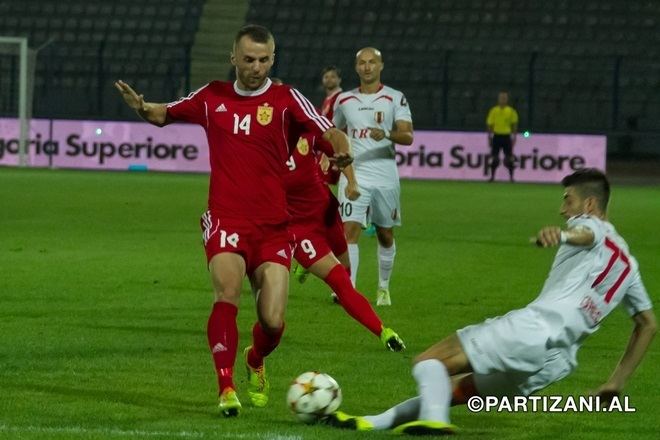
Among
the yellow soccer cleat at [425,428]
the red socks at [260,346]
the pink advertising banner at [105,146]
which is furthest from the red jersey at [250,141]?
the pink advertising banner at [105,146]

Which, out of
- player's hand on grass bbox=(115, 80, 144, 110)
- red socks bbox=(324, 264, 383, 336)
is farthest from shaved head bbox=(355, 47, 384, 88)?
player's hand on grass bbox=(115, 80, 144, 110)

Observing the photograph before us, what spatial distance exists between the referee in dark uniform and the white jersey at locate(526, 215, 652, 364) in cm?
2376

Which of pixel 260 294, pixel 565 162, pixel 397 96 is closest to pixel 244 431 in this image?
pixel 260 294

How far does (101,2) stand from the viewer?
129 feet

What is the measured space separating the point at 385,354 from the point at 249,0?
30525 millimetres

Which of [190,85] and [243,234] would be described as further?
[190,85]

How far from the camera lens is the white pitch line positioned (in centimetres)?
620

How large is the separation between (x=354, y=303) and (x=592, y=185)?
3.00 m

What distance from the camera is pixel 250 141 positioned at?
23.2ft

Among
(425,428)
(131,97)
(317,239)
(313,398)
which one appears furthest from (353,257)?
(425,428)

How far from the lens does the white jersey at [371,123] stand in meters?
11.8

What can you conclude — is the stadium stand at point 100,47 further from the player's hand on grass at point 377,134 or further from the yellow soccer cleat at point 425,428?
the yellow soccer cleat at point 425,428

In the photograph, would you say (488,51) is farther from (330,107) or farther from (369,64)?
(369,64)

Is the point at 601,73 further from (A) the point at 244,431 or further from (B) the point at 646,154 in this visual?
(A) the point at 244,431
